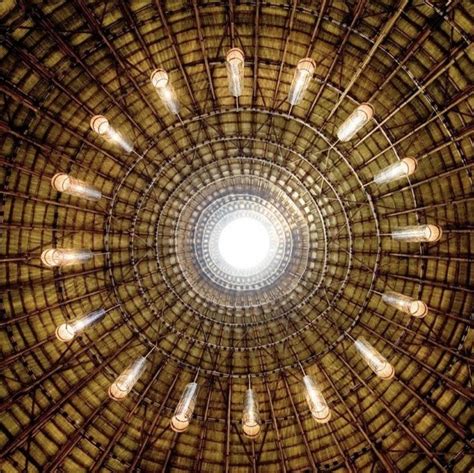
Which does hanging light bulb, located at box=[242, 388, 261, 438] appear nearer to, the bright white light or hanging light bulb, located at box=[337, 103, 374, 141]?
the bright white light

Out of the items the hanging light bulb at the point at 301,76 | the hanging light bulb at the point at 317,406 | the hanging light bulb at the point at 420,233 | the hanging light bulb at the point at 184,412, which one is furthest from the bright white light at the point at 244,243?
the hanging light bulb at the point at 301,76

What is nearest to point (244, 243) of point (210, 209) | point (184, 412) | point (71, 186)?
point (210, 209)

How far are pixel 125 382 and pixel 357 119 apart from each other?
1430cm

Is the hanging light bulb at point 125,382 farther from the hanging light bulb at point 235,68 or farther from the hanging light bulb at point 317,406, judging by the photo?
the hanging light bulb at point 235,68

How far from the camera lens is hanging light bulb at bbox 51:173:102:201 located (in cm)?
1611

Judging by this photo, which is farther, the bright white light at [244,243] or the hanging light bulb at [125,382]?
the bright white light at [244,243]

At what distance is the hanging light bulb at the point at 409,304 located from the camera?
17000 millimetres

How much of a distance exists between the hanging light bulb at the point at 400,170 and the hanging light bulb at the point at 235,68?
7.26 m

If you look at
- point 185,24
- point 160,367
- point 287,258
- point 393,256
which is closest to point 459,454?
point 393,256

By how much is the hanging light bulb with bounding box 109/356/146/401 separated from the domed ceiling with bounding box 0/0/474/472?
3.65 feet

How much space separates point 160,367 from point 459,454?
16.8 m

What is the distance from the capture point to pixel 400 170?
17.0 m

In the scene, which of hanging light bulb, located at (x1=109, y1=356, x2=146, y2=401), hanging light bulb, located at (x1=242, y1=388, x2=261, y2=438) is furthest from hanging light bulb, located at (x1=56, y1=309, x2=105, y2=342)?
hanging light bulb, located at (x1=242, y1=388, x2=261, y2=438)

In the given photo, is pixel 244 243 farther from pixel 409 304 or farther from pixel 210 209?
pixel 409 304
